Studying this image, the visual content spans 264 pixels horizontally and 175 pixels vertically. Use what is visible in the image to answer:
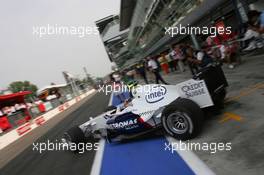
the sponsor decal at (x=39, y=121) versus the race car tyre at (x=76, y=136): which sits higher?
the race car tyre at (x=76, y=136)

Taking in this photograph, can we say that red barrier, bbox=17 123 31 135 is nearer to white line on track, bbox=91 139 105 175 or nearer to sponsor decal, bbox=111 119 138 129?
white line on track, bbox=91 139 105 175

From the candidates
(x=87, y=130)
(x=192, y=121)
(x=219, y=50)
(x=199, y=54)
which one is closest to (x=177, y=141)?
(x=192, y=121)

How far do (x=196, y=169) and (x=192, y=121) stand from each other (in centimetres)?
112

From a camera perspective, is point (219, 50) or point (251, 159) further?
point (219, 50)

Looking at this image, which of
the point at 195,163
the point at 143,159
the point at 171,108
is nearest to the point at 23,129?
the point at 143,159

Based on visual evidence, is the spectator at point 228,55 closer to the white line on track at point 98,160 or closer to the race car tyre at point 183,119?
the white line on track at point 98,160

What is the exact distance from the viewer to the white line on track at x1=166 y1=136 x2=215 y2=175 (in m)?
Result: 3.94

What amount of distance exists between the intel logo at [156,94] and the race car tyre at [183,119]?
48 cm

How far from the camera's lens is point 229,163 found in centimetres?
397

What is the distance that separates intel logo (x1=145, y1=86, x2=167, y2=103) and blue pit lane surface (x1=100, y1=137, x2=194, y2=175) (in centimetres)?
83

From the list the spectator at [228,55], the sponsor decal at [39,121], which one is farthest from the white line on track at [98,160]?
the sponsor decal at [39,121]

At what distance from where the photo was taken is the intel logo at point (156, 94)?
5795mm

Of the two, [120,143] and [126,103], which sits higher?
[126,103]

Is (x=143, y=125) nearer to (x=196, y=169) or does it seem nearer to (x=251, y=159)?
(x=196, y=169)
